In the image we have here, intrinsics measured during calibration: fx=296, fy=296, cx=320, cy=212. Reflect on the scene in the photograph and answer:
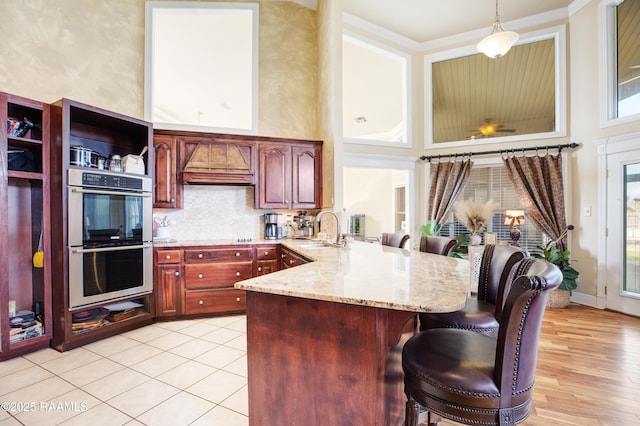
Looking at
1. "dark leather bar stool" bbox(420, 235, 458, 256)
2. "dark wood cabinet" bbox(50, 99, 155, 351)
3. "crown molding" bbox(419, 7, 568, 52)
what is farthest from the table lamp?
"dark wood cabinet" bbox(50, 99, 155, 351)

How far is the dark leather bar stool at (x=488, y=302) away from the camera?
164 cm

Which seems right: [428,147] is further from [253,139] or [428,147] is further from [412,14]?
[253,139]

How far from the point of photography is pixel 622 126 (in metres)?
3.80

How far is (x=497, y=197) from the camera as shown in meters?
4.83

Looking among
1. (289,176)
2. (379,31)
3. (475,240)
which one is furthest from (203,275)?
(379,31)

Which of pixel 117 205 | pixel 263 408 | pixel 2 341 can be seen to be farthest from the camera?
pixel 117 205

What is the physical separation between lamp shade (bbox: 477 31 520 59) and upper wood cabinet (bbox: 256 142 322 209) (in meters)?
2.36

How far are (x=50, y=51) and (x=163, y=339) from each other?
11.0ft

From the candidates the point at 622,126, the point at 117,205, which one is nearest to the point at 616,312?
the point at 622,126

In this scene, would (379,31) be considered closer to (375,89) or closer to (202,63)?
(375,89)

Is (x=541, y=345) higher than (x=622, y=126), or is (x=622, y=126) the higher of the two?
(x=622, y=126)

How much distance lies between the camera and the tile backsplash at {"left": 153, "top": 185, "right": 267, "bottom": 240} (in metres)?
4.09

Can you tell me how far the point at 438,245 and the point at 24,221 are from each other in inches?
158

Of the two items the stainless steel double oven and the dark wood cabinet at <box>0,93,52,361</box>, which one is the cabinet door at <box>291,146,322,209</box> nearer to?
the stainless steel double oven
